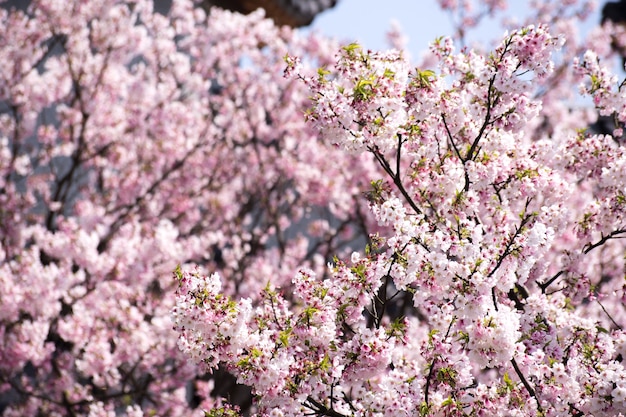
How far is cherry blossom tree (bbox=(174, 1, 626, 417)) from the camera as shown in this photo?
4051mm

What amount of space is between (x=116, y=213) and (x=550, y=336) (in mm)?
8293

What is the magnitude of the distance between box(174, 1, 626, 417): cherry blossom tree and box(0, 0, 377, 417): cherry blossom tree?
4821 millimetres

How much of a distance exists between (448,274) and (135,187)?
8510 millimetres

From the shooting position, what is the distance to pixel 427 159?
501 cm

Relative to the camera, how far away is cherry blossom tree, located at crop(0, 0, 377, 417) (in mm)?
8734

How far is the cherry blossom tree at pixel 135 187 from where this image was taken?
8734 mm

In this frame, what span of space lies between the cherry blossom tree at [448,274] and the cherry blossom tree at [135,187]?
15.8ft

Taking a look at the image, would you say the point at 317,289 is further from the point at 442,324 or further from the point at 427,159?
the point at 427,159

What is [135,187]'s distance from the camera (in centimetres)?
1138

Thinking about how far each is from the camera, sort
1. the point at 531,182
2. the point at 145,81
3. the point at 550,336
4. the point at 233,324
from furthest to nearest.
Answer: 1. the point at 145,81
2. the point at 531,182
3. the point at 550,336
4. the point at 233,324

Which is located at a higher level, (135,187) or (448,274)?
(135,187)

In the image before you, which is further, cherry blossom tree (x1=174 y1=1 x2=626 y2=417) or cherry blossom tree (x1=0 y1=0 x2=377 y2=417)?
cherry blossom tree (x1=0 y1=0 x2=377 y2=417)

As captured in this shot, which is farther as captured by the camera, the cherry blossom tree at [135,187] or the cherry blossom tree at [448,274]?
the cherry blossom tree at [135,187]

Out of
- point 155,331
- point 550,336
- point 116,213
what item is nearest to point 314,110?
point 550,336
